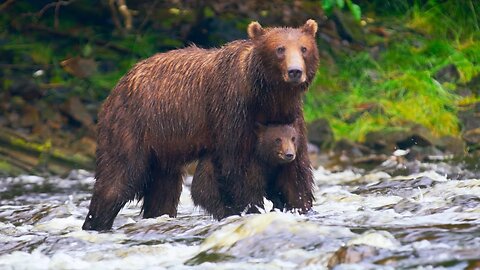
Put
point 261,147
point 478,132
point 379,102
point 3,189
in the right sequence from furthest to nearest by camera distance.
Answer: point 379,102
point 478,132
point 3,189
point 261,147

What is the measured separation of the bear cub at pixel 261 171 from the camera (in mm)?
7379

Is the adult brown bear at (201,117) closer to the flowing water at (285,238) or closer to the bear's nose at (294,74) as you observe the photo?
the bear's nose at (294,74)

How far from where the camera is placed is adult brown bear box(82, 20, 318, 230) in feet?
24.6

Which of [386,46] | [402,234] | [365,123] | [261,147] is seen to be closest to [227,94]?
[261,147]

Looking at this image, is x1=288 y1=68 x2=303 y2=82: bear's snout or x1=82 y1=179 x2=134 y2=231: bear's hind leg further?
x1=82 y1=179 x2=134 y2=231: bear's hind leg

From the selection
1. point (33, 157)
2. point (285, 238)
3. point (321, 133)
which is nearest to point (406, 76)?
point (321, 133)

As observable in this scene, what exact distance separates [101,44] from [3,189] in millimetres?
3509

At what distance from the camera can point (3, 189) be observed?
11000 mm

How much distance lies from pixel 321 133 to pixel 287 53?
5.43 metres

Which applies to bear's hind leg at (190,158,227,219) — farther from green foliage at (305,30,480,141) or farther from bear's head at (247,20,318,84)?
green foliage at (305,30,480,141)

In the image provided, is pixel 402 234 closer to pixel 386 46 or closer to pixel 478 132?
pixel 478 132

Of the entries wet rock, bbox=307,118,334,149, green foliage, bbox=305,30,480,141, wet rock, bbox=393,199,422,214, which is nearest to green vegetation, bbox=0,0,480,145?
green foliage, bbox=305,30,480,141

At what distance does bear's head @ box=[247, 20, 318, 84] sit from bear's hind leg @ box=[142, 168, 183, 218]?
117 cm

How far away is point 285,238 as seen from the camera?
633 cm
